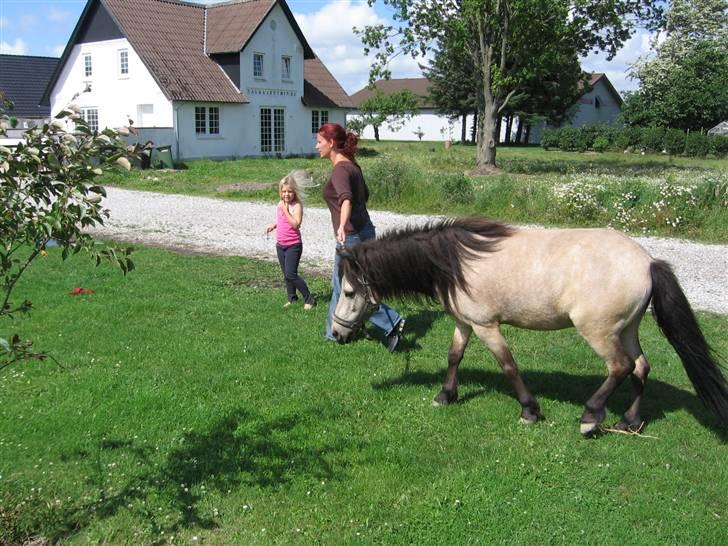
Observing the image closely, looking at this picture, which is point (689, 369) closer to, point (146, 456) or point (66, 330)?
point (146, 456)

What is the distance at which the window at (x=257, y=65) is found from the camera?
35812 millimetres

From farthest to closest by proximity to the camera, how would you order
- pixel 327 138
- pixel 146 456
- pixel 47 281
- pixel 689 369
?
1. pixel 47 281
2. pixel 327 138
3. pixel 689 369
4. pixel 146 456

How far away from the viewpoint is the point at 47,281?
30.9ft

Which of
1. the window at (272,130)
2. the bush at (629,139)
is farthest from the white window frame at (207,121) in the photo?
the bush at (629,139)

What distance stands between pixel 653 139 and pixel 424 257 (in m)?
43.9

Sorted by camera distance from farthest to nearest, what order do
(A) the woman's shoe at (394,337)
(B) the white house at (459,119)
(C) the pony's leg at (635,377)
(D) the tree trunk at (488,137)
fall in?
1. (B) the white house at (459,119)
2. (D) the tree trunk at (488,137)
3. (A) the woman's shoe at (394,337)
4. (C) the pony's leg at (635,377)

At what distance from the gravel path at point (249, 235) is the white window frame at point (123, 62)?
16.6 meters

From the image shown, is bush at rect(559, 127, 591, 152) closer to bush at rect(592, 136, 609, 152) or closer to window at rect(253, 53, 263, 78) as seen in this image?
bush at rect(592, 136, 609, 152)

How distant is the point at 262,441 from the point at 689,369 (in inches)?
122

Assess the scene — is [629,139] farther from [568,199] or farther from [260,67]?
[568,199]

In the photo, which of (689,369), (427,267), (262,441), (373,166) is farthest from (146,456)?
(373,166)

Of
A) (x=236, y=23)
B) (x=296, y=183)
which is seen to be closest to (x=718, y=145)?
(x=236, y=23)

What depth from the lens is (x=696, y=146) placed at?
1639 inches

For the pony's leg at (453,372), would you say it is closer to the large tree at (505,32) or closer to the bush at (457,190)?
the bush at (457,190)
